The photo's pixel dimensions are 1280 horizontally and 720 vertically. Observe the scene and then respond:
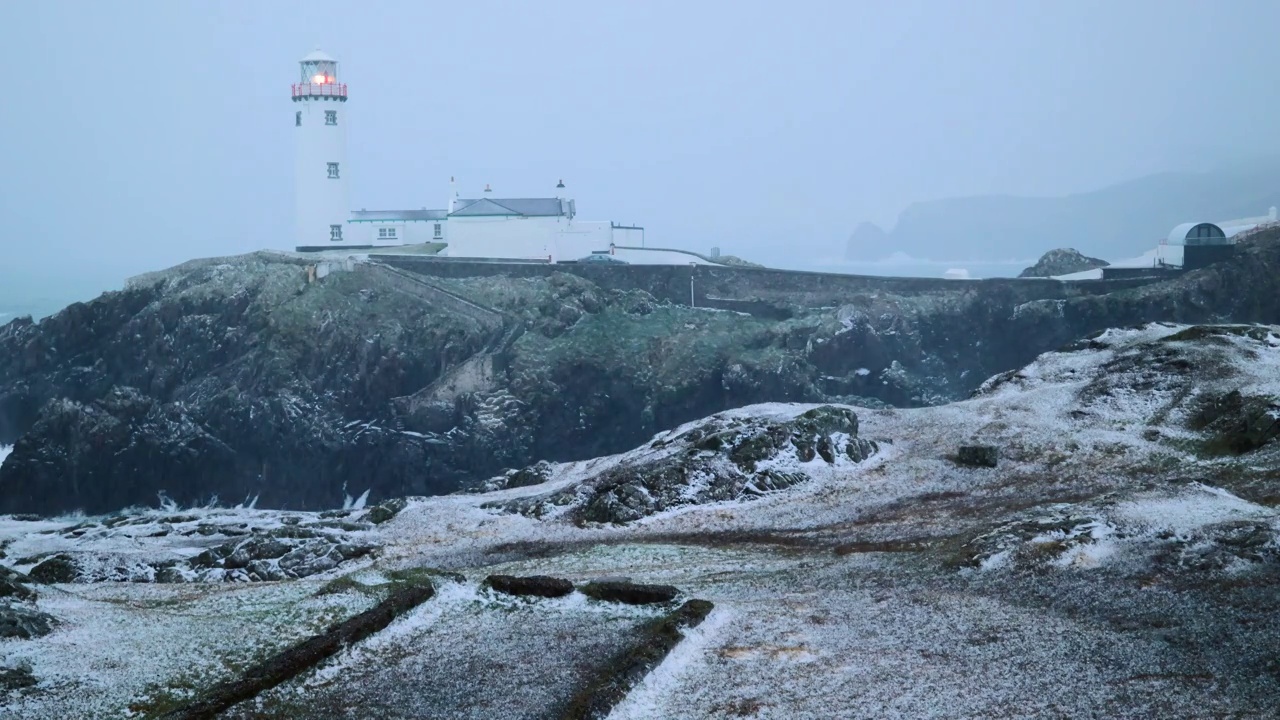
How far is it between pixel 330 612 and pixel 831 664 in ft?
31.5

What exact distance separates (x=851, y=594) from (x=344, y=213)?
6429cm

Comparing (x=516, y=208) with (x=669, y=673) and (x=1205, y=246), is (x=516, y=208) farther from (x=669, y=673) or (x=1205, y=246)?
(x=669, y=673)

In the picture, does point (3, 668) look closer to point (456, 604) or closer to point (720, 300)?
point (456, 604)

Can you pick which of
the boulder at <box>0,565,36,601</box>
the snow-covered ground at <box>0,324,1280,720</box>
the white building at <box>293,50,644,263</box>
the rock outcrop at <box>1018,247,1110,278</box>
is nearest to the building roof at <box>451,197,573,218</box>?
the white building at <box>293,50,644,263</box>

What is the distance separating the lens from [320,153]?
247 feet

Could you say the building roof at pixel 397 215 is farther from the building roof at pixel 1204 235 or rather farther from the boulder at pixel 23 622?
the boulder at pixel 23 622

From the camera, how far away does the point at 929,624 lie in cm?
1834

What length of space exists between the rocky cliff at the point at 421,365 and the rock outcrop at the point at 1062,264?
31.7ft

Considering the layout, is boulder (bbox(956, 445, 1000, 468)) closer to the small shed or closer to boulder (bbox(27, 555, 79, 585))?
boulder (bbox(27, 555, 79, 585))

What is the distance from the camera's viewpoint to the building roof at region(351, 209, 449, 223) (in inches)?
3147

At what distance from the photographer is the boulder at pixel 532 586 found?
818 inches

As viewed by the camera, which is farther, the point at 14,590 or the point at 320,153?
the point at 320,153

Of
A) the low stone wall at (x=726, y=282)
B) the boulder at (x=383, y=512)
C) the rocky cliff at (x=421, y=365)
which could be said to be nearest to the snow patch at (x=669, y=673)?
the boulder at (x=383, y=512)

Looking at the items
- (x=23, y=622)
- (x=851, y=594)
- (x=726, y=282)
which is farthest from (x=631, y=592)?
(x=726, y=282)
